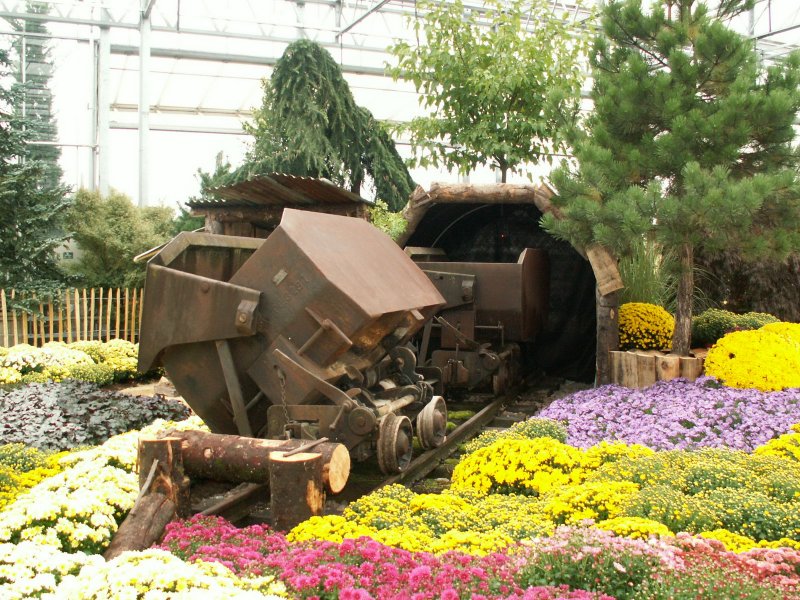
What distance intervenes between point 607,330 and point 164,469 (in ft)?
20.5

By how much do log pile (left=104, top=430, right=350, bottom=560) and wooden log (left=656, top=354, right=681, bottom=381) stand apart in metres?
4.82

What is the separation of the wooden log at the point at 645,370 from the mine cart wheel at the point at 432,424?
2.99 metres

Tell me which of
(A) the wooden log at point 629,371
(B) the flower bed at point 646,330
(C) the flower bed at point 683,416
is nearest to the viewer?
(C) the flower bed at point 683,416

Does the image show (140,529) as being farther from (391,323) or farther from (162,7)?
(162,7)

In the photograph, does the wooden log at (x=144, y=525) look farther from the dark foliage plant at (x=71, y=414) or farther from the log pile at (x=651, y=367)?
the log pile at (x=651, y=367)

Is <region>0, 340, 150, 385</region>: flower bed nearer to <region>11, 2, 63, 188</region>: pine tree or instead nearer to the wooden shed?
the wooden shed

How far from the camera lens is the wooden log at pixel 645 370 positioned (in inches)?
337

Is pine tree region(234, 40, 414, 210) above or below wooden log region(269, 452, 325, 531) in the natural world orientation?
above

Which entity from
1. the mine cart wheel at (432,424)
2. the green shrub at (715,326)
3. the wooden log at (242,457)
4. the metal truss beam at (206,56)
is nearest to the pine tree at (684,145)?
the green shrub at (715,326)

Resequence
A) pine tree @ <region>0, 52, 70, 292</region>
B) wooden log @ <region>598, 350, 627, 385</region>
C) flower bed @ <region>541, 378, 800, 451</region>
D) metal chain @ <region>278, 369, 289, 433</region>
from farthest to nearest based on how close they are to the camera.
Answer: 1. pine tree @ <region>0, 52, 70, 292</region>
2. wooden log @ <region>598, 350, 627, 385</region>
3. flower bed @ <region>541, 378, 800, 451</region>
4. metal chain @ <region>278, 369, 289, 433</region>

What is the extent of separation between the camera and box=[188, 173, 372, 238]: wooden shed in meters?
12.6

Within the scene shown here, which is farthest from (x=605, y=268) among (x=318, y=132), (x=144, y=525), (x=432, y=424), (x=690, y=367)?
(x=318, y=132)

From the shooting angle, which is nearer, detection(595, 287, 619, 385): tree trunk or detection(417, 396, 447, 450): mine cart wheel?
detection(417, 396, 447, 450): mine cart wheel

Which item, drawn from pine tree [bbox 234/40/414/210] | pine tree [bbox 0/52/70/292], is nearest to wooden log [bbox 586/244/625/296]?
pine tree [bbox 234/40/414/210]
